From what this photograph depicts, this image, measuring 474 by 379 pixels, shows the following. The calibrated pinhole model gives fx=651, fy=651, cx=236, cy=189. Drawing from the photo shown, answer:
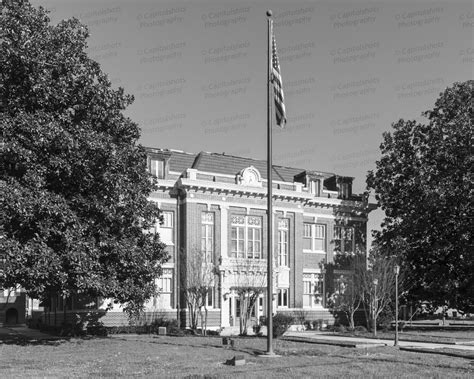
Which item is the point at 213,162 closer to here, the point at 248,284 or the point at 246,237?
the point at 246,237

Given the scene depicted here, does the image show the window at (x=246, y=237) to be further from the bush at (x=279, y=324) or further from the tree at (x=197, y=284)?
the bush at (x=279, y=324)

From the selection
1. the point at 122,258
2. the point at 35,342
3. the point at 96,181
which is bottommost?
the point at 35,342

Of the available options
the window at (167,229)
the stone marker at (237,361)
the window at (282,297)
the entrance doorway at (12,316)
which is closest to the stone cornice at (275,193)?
the window at (167,229)

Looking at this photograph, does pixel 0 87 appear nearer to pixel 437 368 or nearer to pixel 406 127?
pixel 437 368

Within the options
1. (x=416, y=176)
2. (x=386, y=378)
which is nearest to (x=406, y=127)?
(x=416, y=176)

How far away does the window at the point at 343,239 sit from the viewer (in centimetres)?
4615

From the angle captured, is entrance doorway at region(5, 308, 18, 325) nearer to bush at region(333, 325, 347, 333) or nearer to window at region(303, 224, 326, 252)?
window at region(303, 224, 326, 252)

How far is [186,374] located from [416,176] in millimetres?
29243

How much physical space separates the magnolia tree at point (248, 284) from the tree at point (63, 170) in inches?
418

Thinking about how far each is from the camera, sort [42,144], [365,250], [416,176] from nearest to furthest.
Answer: [42,144] → [416,176] → [365,250]

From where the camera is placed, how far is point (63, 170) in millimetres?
23125

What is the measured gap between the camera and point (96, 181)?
79.3 feet

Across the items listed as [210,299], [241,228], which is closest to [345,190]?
[241,228]

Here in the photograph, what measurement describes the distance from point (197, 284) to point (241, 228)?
6418mm
